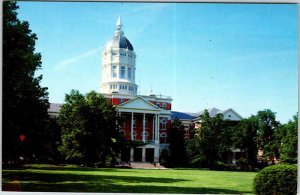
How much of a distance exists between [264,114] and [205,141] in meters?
4.45

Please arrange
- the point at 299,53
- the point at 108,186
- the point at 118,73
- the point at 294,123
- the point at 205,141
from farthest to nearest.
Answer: the point at 205,141
the point at 118,73
the point at 294,123
the point at 108,186
the point at 299,53

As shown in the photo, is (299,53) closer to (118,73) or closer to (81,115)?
(118,73)

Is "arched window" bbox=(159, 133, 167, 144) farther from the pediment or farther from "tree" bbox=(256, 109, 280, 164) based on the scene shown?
"tree" bbox=(256, 109, 280, 164)

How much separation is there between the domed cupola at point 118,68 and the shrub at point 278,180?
4.30 metres

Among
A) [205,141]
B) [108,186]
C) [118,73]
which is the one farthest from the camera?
[205,141]

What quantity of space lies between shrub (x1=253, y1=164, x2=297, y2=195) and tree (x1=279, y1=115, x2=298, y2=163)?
352cm

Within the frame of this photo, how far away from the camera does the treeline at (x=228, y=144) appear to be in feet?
45.4

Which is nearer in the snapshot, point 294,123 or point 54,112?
point 294,123

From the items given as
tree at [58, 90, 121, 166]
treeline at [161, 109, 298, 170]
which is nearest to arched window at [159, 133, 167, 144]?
treeline at [161, 109, 298, 170]

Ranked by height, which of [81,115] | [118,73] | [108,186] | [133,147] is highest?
[118,73]

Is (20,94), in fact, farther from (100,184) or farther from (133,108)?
(133,108)

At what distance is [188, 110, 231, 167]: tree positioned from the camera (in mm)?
15617

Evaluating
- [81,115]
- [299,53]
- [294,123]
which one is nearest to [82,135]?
[81,115]

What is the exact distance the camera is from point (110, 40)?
1056 centimetres
